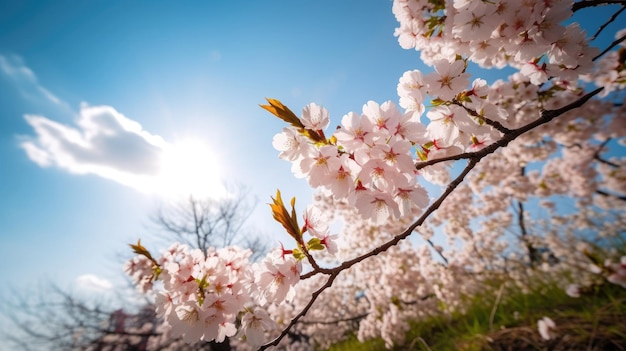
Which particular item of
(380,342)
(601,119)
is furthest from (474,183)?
(380,342)

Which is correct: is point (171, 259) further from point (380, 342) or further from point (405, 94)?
point (380, 342)

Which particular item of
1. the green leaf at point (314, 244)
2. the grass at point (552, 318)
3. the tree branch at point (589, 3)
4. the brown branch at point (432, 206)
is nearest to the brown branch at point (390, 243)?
the brown branch at point (432, 206)

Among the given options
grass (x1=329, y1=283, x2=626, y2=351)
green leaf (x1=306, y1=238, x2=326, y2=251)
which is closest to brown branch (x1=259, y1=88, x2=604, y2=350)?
green leaf (x1=306, y1=238, x2=326, y2=251)

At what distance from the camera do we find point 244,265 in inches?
67.7

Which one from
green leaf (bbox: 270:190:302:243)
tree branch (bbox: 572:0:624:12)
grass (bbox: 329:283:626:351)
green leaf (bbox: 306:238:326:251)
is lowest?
grass (bbox: 329:283:626:351)

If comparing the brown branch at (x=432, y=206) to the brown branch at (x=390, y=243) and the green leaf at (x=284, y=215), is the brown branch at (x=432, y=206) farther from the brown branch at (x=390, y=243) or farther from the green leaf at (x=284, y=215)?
the green leaf at (x=284, y=215)

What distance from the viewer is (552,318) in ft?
12.4

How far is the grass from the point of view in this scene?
2915 millimetres

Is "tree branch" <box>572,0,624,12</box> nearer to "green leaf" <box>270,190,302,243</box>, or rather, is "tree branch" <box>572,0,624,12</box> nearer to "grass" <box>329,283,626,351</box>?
"green leaf" <box>270,190,302,243</box>

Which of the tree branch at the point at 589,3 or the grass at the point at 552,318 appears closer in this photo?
the tree branch at the point at 589,3

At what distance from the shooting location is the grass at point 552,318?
292 centimetres

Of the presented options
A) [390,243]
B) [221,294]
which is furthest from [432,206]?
[221,294]

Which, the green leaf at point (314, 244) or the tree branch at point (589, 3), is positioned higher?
the tree branch at point (589, 3)

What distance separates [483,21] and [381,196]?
1.08 m
